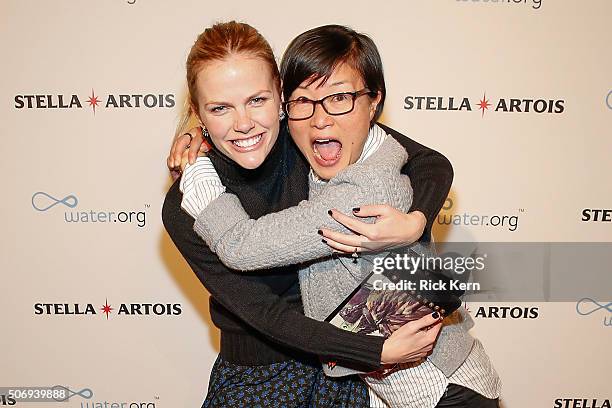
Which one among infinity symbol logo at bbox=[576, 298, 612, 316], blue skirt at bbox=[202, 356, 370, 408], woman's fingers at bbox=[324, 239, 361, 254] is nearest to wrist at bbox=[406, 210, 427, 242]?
woman's fingers at bbox=[324, 239, 361, 254]

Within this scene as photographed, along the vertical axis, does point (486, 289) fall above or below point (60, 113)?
below

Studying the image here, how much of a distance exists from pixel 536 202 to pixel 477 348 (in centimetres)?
77

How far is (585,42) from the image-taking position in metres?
1.62

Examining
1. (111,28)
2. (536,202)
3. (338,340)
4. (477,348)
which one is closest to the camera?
(338,340)

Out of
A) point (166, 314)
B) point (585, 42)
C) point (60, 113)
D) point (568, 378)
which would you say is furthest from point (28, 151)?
point (568, 378)

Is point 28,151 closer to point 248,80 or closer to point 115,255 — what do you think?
point 115,255

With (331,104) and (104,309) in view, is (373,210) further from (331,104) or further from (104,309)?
(104,309)

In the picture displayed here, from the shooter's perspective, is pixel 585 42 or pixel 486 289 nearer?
pixel 585 42

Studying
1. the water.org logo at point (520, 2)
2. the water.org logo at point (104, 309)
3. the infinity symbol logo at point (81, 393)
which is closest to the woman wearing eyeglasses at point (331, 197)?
the water.org logo at point (520, 2)

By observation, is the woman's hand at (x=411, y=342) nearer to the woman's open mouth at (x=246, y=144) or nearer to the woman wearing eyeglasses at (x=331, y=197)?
the woman wearing eyeglasses at (x=331, y=197)

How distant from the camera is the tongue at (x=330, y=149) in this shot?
42.6 inches

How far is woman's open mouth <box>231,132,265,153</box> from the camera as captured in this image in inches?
42.2

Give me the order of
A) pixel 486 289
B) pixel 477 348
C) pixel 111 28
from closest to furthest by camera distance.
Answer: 1. pixel 477 348
2. pixel 111 28
3. pixel 486 289

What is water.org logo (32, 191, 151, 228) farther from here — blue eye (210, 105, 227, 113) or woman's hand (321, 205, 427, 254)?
woman's hand (321, 205, 427, 254)
